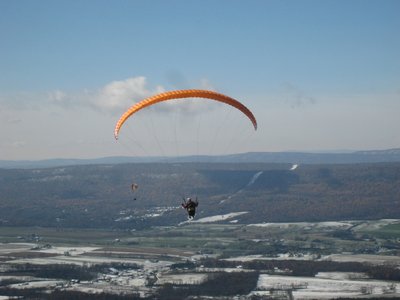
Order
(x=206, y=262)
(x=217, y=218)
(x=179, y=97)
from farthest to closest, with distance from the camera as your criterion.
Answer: (x=217, y=218) < (x=206, y=262) < (x=179, y=97)

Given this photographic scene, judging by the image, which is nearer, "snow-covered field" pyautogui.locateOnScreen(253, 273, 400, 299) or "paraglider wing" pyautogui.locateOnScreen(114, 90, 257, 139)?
"paraglider wing" pyautogui.locateOnScreen(114, 90, 257, 139)

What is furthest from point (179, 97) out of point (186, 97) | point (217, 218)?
point (217, 218)

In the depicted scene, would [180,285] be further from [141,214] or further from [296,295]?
[141,214]

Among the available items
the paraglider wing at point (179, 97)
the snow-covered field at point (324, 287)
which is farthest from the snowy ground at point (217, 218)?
the paraglider wing at point (179, 97)

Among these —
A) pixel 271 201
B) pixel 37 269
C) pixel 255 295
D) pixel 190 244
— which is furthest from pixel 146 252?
pixel 271 201

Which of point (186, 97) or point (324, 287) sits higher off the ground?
point (186, 97)

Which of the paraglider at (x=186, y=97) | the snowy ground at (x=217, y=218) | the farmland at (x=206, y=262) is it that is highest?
the paraglider at (x=186, y=97)

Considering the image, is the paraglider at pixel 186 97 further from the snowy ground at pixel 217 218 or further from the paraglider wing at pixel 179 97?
the snowy ground at pixel 217 218

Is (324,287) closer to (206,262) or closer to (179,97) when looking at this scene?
(206,262)

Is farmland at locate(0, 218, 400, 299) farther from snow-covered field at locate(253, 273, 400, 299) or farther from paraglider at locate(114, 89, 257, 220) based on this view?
paraglider at locate(114, 89, 257, 220)

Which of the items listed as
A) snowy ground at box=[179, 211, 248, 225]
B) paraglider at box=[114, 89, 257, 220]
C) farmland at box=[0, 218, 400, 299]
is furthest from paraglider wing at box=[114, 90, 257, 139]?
snowy ground at box=[179, 211, 248, 225]

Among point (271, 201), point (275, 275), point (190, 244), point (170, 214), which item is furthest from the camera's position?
point (271, 201)
